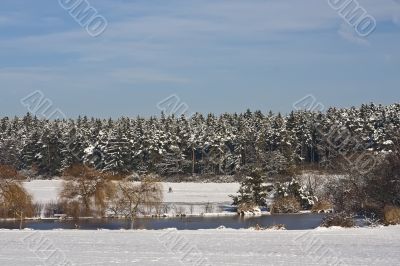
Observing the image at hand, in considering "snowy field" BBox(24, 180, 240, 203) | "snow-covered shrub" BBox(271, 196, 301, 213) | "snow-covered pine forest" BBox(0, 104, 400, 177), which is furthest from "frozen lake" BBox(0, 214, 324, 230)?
"snow-covered pine forest" BBox(0, 104, 400, 177)

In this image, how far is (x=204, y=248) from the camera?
60.1 ft

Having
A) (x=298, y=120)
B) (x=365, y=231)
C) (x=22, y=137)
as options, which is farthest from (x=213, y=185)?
(x=365, y=231)

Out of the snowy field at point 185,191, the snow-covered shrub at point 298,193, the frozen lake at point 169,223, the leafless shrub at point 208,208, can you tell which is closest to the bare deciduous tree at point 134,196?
the frozen lake at point 169,223

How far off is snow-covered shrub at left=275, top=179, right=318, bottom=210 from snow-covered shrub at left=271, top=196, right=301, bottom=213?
0.70 m

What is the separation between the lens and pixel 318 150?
87750 millimetres

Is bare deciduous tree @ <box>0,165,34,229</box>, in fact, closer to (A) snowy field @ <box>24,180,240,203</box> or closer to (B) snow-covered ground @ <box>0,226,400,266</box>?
(A) snowy field @ <box>24,180,240,203</box>

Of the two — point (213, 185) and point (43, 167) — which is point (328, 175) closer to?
point (213, 185)

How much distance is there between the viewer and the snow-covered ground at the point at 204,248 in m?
15.5

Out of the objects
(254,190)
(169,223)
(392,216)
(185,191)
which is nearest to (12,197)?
(169,223)

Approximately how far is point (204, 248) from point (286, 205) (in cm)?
3660

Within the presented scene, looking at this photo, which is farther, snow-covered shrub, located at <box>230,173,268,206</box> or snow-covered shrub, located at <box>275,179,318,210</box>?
snow-covered shrub, located at <box>275,179,318,210</box>

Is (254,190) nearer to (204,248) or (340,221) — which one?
(340,221)

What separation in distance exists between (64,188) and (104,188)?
3616 millimetres

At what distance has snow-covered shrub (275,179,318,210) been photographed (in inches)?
2168
